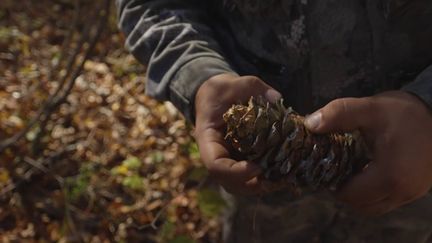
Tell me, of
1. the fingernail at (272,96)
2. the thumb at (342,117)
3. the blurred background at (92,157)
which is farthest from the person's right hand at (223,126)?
the blurred background at (92,157)

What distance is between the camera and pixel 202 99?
4.40 ft

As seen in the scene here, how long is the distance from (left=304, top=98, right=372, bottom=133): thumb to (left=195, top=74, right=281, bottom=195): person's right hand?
0.11 metres

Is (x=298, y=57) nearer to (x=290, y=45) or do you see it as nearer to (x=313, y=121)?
(x=290, y=45)

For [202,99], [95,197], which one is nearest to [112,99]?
[95,197]

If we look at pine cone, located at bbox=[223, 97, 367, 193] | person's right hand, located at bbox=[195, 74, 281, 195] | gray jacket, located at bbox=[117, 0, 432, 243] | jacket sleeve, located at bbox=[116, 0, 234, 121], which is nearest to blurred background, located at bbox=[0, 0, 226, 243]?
gray jacket, located at bbox=[117, 0, 432, 243]

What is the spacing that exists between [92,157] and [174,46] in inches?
55.2

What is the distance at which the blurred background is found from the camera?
248 centimetres

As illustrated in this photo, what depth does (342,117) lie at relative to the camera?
45.2 inches

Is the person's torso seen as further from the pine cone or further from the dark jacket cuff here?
the pine cone

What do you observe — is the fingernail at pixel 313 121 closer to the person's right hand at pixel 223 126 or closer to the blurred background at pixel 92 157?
the person's right hand at pixel 223 126

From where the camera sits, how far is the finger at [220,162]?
1.18 meters

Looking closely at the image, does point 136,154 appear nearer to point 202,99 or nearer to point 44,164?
point 44,164

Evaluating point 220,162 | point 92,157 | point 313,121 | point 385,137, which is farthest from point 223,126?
point 92,157

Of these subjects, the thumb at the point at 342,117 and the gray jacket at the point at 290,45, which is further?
the gray jacket at the point at 290,45
